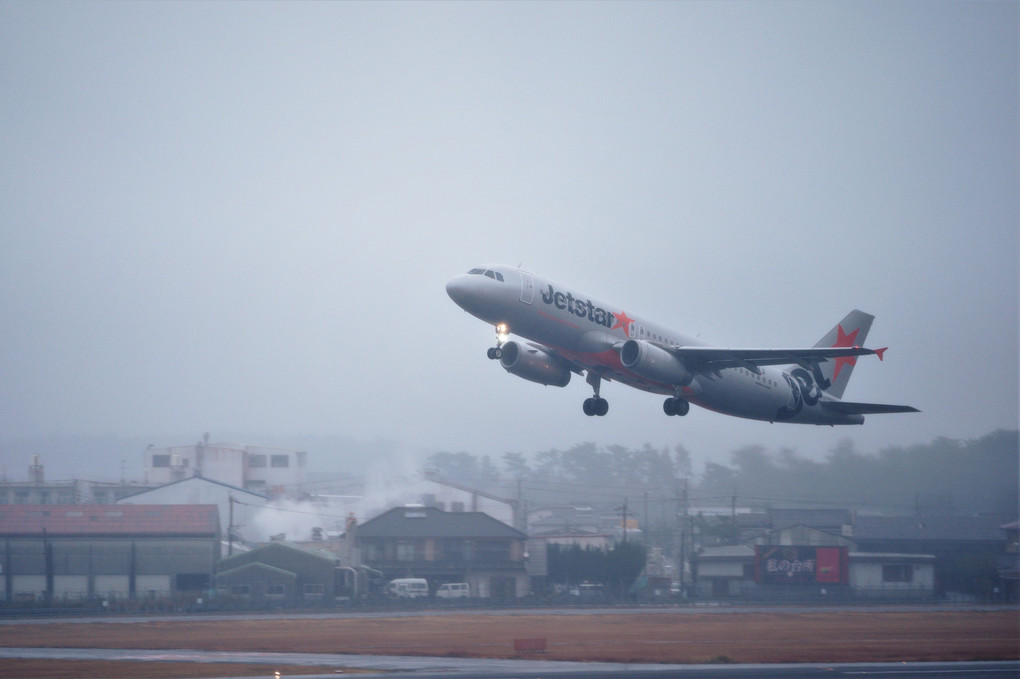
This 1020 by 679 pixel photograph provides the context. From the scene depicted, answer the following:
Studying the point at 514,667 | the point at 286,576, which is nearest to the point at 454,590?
the point at 286,576

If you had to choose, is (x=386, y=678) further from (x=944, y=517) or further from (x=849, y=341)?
(x=944, y=517)

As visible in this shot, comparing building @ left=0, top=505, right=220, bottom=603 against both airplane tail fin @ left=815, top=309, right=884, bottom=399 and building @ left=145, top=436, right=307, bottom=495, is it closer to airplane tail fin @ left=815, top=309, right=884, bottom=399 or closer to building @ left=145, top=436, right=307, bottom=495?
building @ left=145, top=436, right=307, bottom=495

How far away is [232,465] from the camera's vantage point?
312 ft

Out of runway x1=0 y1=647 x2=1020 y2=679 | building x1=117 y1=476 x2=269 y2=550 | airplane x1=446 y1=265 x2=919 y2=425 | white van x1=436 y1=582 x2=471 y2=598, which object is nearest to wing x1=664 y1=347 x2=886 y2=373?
airplane x1=446 y1=265 x2=919 y2=425

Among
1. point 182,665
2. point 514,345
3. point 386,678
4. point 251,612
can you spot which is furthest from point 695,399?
point 251,612

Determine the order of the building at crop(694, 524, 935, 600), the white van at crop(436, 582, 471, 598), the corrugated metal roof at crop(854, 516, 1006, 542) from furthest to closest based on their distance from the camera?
the white van at crop(436, 582, 471, 598) < the building at crop(694, 524, 935, 600) < the corrugated metal roof at crop(854, 516, 1006, 542)

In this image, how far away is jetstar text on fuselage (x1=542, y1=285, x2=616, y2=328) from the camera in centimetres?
3491

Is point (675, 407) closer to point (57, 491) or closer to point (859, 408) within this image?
point (859, 408)

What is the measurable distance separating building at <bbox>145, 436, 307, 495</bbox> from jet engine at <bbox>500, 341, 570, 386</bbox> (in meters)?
54.7

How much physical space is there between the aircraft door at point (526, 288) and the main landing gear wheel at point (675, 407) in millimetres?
8714

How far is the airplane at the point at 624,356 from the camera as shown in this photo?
111 feet

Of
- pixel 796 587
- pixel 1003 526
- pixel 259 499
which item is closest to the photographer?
pixel 1003 526

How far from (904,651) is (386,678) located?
23096mm

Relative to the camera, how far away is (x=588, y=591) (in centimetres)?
6675
